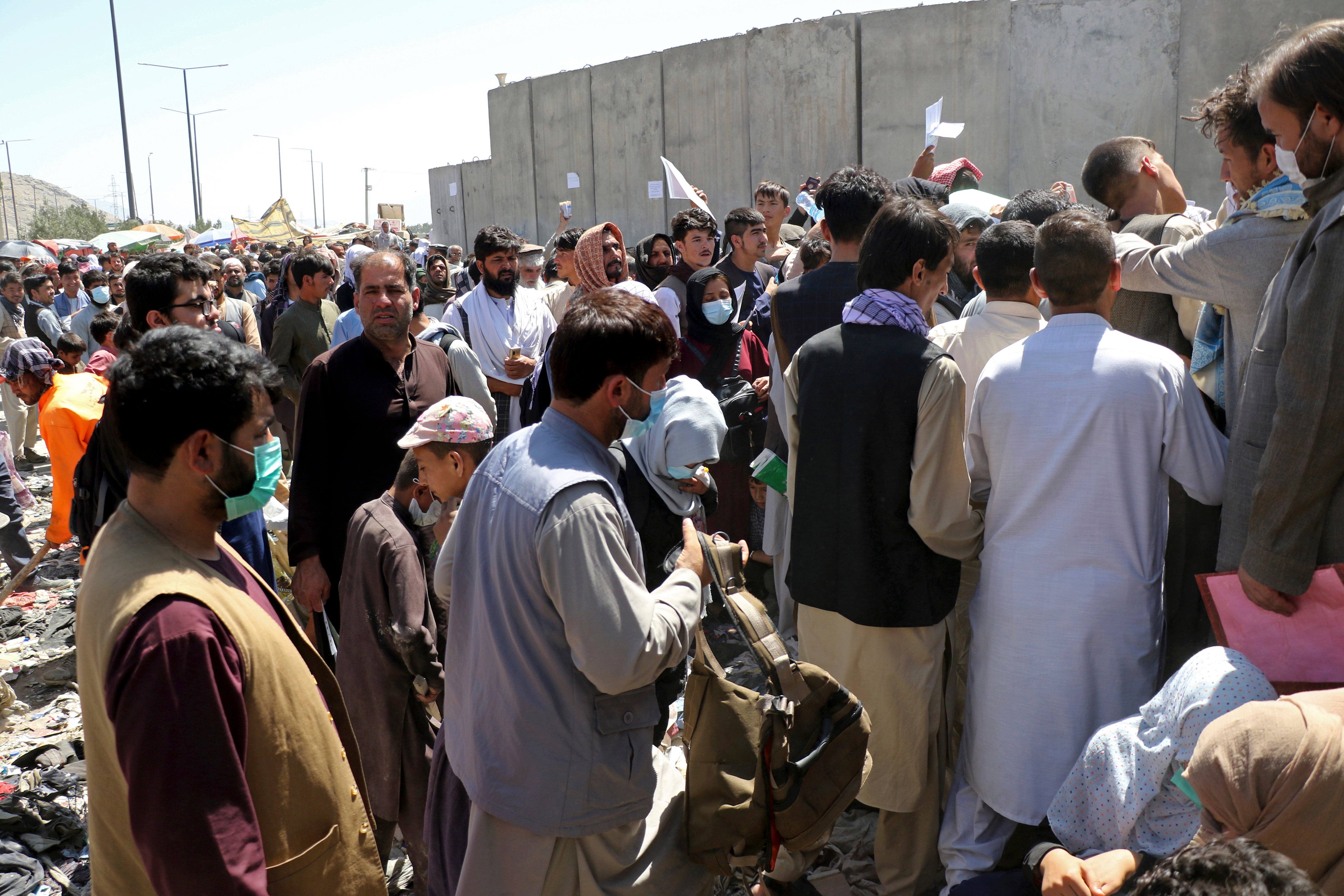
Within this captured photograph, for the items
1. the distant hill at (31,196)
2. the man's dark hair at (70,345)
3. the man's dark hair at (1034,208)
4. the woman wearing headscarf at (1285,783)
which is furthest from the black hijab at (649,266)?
the distant hill at (31,196)

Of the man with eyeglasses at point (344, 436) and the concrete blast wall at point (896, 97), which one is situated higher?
the concrete blast wall at point (896, 97)

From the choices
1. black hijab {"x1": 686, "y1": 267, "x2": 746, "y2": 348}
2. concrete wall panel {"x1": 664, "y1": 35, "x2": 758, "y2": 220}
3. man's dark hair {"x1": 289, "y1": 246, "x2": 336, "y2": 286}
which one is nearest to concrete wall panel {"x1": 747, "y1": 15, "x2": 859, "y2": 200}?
concrete wall panel {"x1": 664, "y1": 35, "x2": 758, "y2": 220}

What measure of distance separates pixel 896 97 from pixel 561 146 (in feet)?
36.4

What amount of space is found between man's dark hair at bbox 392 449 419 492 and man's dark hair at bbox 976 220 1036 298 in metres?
2.09

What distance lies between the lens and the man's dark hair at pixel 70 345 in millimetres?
7766

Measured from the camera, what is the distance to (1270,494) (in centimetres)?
228

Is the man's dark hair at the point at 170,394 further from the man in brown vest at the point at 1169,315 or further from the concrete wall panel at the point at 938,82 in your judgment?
the concrete wall panel at the point at 938,82

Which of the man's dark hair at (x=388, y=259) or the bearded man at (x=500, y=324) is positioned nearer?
the man's dark hair at (x=388, y=259)

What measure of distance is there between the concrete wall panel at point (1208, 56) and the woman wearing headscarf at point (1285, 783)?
11180 millimetres

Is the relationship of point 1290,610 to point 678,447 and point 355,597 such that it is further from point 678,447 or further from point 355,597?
point 355,597

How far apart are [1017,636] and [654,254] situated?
5271 millimetres

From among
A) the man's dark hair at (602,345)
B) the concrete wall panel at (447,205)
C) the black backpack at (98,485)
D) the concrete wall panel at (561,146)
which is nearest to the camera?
the man's dark hair at (602,345)

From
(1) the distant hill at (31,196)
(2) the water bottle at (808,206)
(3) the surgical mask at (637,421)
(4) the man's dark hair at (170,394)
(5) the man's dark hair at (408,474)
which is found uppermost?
(1) the distant hill at (31,196)

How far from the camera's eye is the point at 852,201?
12.8 feet
